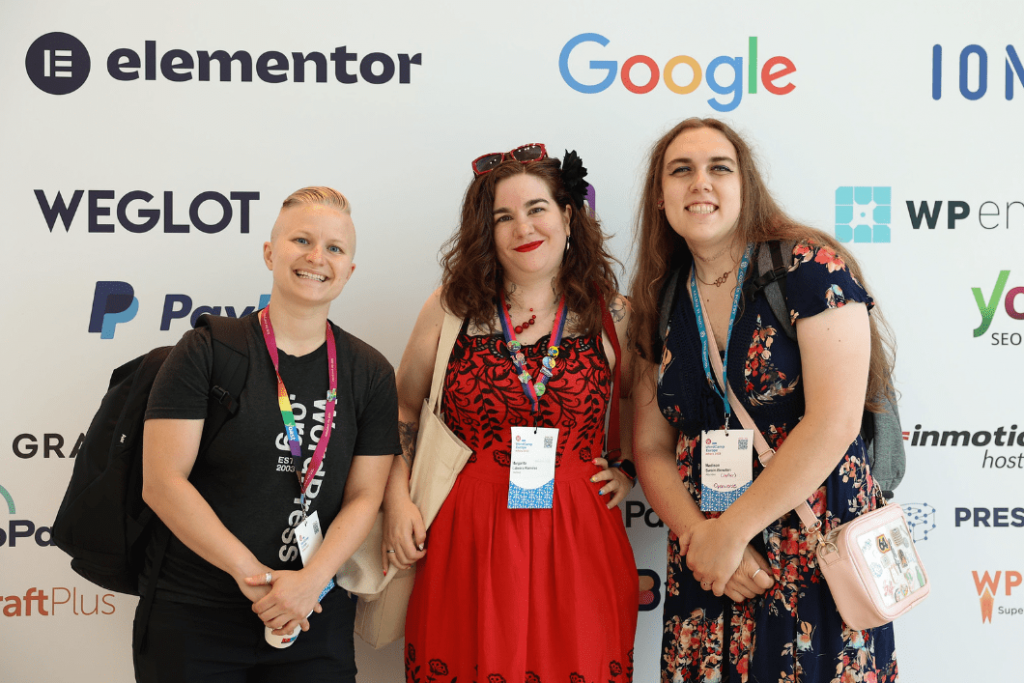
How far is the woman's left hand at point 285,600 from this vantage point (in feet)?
5.37

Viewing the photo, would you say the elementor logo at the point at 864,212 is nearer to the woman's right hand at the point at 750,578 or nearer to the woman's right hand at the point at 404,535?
the woman's right hand at the point at 750,578

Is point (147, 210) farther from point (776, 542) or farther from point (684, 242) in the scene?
point (776, 542)

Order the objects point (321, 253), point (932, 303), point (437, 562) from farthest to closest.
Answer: point (932, 303) → point (437, 562) → point (321, 253)

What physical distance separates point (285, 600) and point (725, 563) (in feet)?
3.46

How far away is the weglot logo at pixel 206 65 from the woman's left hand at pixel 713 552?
5.77 ft

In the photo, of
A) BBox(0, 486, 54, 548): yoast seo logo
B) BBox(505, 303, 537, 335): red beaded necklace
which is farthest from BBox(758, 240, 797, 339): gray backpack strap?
BBox(0, 486, 54, 548): yoast seo logo

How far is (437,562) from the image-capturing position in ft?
6.35

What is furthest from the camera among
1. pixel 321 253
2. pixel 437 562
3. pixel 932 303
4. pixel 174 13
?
pixel 932 303

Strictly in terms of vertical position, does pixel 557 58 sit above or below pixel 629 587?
above

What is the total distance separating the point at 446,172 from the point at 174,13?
107 centimetres

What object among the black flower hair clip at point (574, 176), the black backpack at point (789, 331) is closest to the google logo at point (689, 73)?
the black flower hair clip at point (574, 176)

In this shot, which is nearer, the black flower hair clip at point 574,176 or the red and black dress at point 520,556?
the red and black dress at point 520,556

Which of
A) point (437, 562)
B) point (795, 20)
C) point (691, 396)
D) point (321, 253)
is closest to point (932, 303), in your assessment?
point (795, 20)

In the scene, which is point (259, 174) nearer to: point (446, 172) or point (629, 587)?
point (446, 172)
